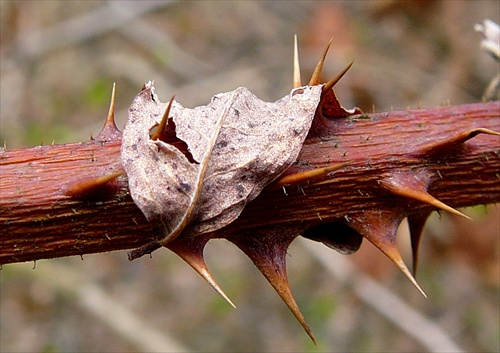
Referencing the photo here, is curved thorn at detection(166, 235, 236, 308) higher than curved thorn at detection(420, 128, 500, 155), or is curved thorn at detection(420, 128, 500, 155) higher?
curved thorn at detection(420, 128, 500, 155)

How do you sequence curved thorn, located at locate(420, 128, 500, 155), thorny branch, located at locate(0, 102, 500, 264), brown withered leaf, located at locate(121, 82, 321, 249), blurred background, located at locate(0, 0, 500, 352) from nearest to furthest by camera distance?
1. brown withered leaf, located at locate(121, 82, 321, 249)
2. thorny branch, located at locate(0, 102, 500, 264)
3. curved thorn, located at locate(420, 128, 500, 155)
4. blurred background, located at locate(0, 0, 500, 352)

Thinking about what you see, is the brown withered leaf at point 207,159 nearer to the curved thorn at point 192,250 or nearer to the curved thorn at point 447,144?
the curved thorn at point 192,250

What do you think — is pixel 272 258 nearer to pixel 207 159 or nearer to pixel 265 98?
pixel 207 159

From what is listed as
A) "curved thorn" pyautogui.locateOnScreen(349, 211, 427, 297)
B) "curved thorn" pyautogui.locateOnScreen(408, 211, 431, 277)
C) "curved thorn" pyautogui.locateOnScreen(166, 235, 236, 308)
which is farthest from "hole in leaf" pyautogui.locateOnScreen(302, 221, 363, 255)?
"curved thorn" pyautogui.locateOnScreen(166, 235, 236, 308)

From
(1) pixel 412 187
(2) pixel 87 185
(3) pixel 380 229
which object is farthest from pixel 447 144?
(2) pixel 87 185

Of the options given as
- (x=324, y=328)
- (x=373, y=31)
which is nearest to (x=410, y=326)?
(x=324, y=328)

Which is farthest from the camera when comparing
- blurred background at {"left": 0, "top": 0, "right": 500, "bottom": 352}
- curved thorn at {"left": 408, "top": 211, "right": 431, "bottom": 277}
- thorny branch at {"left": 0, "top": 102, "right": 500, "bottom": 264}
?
blurred background at {"left": 0, "top": 0, "right": 500, "bottom": 352}

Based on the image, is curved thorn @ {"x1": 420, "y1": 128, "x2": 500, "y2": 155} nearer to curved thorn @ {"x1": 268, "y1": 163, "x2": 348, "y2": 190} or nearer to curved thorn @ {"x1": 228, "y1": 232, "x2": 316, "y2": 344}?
curved thorn @ {"x1": 268, "y1": 163, "x2": 348, "y2": 190}
